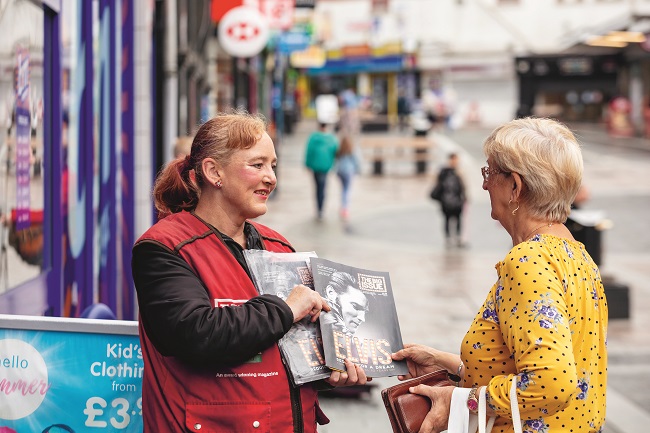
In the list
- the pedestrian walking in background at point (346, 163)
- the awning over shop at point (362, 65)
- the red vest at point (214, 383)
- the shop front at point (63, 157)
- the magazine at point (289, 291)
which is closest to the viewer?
the red vest at point (214, 383)

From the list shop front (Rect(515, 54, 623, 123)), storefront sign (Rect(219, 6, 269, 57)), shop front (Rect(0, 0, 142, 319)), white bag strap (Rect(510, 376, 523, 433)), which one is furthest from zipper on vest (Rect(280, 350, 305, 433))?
shop front (Rect(515, 54, 623, 123))

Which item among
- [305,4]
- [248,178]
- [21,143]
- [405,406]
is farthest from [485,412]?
[305,4]

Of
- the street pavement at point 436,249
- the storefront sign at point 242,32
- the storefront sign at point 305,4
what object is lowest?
the street pavement at point 436,249

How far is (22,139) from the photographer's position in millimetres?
4367

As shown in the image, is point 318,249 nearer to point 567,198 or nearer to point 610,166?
point 567,198

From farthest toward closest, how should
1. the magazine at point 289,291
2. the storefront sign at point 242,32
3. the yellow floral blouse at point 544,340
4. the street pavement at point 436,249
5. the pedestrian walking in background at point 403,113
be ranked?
the pedestrian walking in background at point 403,113 → the storefront sign at point 242,32 → the street pavement at point 436,249 → the magazine at point 289,291 → the yellow floral blouse at point 544,340

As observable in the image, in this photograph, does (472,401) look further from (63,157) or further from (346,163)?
(346,163)

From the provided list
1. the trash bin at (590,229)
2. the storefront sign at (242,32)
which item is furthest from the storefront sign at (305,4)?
the trash bin at (590,229)

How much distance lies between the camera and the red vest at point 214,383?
256cm

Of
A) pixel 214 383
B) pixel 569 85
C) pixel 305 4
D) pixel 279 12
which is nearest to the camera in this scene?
pixel 214 383

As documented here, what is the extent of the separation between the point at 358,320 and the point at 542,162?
0.71m

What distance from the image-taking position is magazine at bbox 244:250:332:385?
2.67 meters

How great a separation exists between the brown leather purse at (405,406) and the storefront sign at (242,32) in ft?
40.8

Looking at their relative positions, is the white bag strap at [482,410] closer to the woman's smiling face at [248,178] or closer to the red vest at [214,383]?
the red vest at [214,383]
